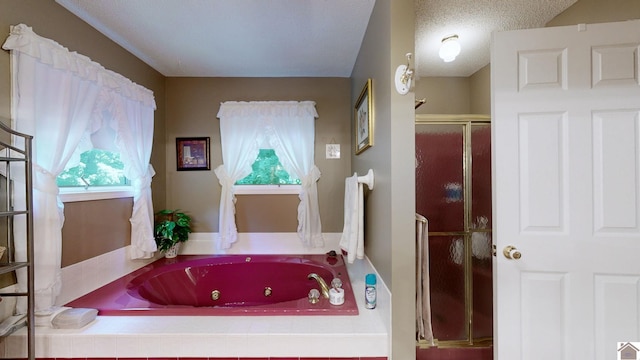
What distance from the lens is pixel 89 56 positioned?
1.77m

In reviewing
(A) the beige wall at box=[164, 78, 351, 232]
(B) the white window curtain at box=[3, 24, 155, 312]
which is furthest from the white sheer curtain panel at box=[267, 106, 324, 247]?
(B) the white window curtain at box=[3, 24, 155, 312]

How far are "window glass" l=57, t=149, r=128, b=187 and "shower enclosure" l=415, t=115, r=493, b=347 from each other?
7.88 ft

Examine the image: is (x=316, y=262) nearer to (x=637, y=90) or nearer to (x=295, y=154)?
(x=295, y=154)

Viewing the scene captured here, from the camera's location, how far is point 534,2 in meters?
1.57

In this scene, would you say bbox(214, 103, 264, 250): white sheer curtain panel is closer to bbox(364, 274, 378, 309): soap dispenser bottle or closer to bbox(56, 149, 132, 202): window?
bbox(56, 149, 132, 202): window

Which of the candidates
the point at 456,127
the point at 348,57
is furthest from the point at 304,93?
the point at 456,127

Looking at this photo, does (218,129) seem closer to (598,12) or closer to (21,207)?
(21,207)

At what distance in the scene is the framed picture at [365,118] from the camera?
162cm

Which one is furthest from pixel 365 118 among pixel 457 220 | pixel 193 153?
pixel 193 153

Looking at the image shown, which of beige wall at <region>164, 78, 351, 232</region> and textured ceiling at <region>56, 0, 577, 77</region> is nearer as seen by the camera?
textured ceiling at <region>56, 0, 577, 77</region>

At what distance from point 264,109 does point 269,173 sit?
2.10ft

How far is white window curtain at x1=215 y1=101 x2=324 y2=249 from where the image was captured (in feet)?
8.45

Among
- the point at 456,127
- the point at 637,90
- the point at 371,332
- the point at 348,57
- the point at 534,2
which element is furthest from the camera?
the point at 348,57

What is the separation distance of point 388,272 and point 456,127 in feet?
4.13
